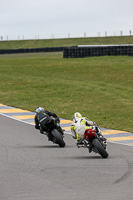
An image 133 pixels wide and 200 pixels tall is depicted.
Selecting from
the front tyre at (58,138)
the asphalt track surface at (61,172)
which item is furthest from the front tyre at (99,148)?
the front tyre at (58,138)

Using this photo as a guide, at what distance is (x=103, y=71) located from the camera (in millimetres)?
42406

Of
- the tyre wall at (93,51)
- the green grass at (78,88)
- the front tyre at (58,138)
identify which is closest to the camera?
the front tyre at (58,138)

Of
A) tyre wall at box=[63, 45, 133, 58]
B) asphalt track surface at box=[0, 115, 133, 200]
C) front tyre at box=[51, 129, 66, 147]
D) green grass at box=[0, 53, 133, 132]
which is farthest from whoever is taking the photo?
tyre wall at box=[63, 45, 133, 58]

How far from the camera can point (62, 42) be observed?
311 ft

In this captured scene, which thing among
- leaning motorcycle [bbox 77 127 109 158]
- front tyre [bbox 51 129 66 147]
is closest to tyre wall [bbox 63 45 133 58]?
front tyre [bbox 51 129 66 147]

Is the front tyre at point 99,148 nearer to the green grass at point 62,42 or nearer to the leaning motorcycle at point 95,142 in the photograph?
the leaning motorcycle at point 95,142

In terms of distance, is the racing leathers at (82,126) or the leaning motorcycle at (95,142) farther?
the racing leathers at (82,126)

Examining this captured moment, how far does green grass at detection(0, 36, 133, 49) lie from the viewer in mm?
90250

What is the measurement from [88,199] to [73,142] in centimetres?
712

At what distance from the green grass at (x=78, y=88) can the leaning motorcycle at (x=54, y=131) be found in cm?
453

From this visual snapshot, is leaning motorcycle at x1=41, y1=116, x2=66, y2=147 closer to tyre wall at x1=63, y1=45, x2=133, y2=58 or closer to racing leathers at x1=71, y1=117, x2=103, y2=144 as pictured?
racing leathers at x1=71, y1=117, x2=103, y2=144

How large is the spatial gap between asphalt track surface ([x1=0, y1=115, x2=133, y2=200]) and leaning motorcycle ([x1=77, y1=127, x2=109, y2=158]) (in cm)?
23

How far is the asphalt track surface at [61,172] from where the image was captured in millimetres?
10141

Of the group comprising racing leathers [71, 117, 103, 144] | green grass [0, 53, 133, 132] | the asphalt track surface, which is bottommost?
green grass [0, 53, 133, 132]
